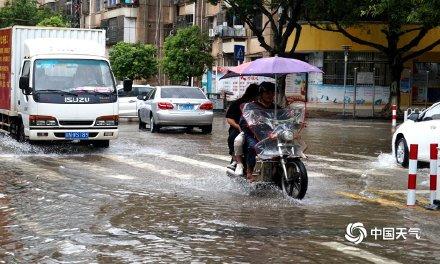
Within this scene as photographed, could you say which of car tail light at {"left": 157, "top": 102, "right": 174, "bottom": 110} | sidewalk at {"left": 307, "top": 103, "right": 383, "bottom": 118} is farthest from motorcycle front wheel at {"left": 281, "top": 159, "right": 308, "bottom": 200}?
sidewalk at {"left": 307, "top": 103, "right": 383, "bottom": 118}

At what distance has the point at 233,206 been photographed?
1072 centimetres

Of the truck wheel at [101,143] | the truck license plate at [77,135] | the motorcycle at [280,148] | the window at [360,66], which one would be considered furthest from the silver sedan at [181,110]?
the window at [360,66]

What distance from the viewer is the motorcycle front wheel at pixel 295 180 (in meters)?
11.2

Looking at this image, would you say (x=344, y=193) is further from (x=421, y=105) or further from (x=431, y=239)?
(x=421, y=105)

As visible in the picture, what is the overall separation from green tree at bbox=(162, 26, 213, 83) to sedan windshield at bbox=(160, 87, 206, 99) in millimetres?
25795

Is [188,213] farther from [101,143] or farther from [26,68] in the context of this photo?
[26,68]

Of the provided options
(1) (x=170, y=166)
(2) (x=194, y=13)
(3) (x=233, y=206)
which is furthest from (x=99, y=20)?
(3) (x=233, y=206)

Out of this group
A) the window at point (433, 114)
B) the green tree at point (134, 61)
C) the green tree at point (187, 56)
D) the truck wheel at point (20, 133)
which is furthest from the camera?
the green tree at point (134, 61)

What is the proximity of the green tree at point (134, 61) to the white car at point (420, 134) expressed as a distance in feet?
144

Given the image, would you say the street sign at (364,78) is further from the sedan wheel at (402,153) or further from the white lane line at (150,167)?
the white lane line at (150,167)

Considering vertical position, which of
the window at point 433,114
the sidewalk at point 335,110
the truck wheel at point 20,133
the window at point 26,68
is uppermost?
the window at point 26,68

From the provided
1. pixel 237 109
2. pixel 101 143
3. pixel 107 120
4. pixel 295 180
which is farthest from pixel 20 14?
pixel 295 180

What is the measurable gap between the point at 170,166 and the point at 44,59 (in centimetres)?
471

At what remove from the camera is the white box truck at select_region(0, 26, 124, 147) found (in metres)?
17.7
